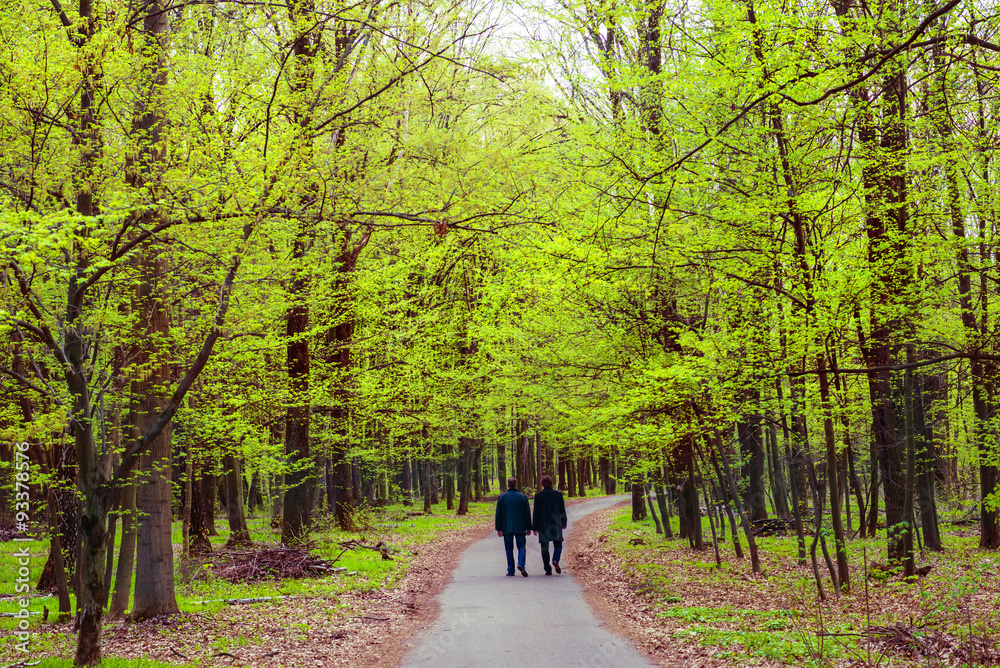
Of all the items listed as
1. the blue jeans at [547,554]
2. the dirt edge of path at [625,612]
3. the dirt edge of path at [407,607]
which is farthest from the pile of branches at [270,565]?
the dirt edge of path at [625,612]

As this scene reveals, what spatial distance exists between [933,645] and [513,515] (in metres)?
7.59

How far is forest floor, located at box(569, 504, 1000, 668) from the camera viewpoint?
A: 21.2 ft

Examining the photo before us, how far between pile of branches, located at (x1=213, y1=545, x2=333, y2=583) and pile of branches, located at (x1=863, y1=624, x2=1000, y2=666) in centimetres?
920

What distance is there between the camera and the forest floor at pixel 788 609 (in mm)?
6469

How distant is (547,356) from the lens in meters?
15.2

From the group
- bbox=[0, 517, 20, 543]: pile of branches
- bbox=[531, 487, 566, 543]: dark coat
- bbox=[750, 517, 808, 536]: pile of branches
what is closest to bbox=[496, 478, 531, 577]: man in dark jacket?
bbox=[531, 487, 566, 543]: dark coat

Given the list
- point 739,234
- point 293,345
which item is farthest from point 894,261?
point 293,345

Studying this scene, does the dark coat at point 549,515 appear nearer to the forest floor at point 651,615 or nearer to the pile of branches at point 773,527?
the forest floor at point 651,615

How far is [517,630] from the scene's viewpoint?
8.15 m

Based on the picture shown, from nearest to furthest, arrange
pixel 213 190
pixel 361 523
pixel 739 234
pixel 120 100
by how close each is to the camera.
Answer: pixel 213 190 → pixel 120 100 → pixel 739 234 → pixel 361 523

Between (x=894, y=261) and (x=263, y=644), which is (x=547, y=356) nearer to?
(x=894, y=261)

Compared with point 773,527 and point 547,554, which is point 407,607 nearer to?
point 547,554

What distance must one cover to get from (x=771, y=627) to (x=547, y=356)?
819 cm

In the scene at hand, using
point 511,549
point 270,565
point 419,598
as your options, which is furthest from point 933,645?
point 270,565
